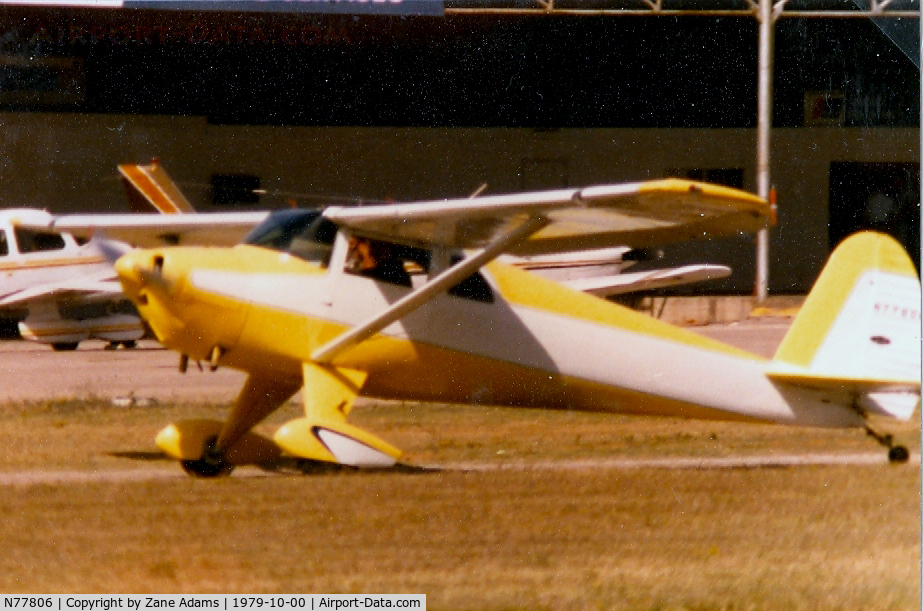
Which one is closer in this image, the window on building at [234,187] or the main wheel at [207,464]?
the main wheel at [207,464]

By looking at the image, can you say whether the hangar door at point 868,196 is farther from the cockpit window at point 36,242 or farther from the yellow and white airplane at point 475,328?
the cockpit window at point 36,242

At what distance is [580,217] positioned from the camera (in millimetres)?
8250

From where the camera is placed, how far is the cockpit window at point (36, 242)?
68.7ft

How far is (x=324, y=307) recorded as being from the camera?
8.43m

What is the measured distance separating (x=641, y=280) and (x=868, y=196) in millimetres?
→ 4499

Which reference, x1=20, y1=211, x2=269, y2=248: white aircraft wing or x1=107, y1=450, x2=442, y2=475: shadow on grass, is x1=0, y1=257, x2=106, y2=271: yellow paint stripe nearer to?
x1=20, y1=211, x2=269, y2=248: white aircraft wing

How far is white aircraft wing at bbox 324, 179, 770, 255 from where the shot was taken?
24.4 feet

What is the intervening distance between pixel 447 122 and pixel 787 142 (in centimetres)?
627

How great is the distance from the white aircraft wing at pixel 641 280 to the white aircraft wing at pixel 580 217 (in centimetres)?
952

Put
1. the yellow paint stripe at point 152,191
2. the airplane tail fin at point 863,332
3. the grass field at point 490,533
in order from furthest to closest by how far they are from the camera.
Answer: the yellow paint stripe at point 152,191 → the airplane tail fin at point 863,332 → the grass field at point 490,533

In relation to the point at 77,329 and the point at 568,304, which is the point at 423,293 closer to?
the point at 568,304

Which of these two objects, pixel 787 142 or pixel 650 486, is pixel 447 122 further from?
pixel 650 486

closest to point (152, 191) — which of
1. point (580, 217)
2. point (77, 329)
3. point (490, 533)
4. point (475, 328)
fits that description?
point (77, 329)
